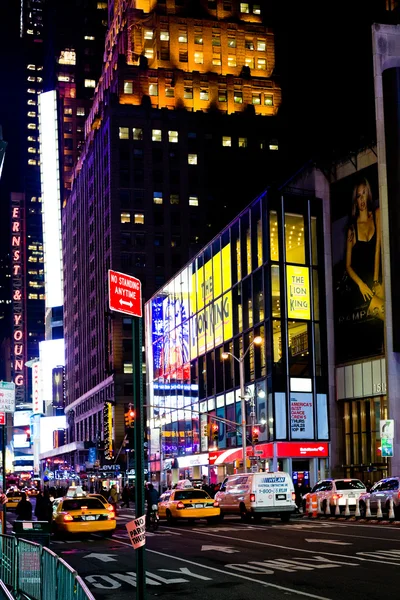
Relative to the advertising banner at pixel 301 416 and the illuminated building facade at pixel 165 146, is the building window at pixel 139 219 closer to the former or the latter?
the illuminated building facade at pixel 165 146

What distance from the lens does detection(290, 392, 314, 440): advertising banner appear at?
62.3 m

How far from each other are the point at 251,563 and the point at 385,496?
16.9 m

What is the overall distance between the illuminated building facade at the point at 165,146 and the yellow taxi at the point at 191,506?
277 ft

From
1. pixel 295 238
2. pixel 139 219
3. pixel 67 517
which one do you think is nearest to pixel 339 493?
pixel 67 517

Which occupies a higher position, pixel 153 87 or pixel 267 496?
pixel 153 87

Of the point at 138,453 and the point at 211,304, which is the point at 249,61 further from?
the point at 138,453

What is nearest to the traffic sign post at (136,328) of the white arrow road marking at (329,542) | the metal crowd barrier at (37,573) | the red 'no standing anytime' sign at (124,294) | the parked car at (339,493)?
the red 'no standing anytime' sign at (124,294)

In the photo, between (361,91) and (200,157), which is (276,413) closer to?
(361,91)

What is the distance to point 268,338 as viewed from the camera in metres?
62.6

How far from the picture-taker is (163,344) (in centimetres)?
9150

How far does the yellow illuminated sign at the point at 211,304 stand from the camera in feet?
235

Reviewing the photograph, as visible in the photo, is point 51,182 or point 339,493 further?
point 51,182

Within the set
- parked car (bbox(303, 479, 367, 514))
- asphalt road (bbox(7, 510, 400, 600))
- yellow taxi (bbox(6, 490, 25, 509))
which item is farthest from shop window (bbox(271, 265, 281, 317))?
asphalt road (bbox(7, 510, 400, 600))

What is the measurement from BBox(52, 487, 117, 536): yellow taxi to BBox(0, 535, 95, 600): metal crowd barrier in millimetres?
15094
